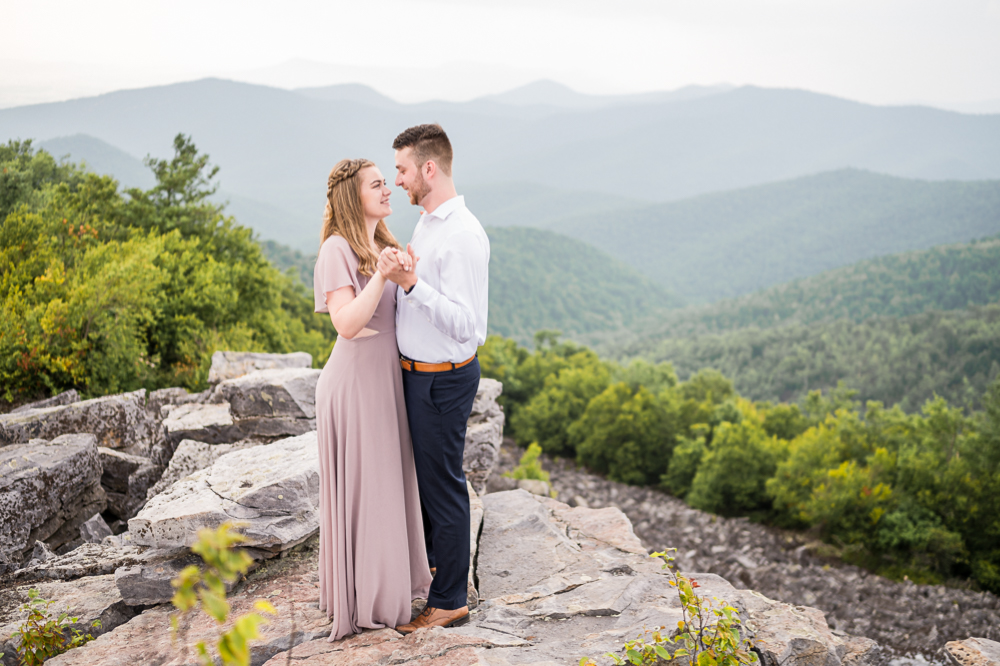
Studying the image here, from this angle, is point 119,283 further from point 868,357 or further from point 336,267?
point 868,357

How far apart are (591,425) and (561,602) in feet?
79.7

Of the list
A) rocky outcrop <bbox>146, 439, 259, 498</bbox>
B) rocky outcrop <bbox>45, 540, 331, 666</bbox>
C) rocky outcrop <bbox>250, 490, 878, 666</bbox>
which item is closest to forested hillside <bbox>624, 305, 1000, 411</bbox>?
rocky outcrop <bbox>250, 490, 878, 666</bbox>

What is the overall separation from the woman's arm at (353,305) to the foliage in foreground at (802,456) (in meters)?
18.8

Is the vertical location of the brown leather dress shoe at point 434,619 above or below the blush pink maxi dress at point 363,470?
below

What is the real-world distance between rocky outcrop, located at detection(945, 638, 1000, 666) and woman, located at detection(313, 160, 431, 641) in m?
6.18

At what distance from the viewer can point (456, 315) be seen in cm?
357

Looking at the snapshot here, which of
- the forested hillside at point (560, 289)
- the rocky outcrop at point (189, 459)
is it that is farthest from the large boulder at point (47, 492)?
the forested hillside at point (560, 289)

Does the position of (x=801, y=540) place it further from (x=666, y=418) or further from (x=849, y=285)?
(x=849, y=285)

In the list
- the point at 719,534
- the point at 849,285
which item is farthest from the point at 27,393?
the point at 849,285

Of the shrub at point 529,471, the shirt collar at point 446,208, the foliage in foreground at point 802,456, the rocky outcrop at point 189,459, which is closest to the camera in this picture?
the shirt collar at point 446,208

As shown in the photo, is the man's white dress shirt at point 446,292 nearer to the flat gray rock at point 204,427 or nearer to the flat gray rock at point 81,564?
the flat gray rock at point 81,564

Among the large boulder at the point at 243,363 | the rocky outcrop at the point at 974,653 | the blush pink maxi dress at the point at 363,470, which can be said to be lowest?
the rocky outcrop at the point at 974,653

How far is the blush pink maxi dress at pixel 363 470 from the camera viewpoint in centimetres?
392

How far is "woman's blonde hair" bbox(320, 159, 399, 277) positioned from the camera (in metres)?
3.88
